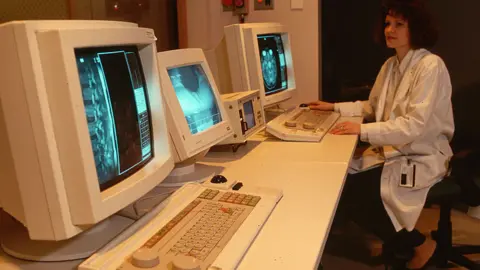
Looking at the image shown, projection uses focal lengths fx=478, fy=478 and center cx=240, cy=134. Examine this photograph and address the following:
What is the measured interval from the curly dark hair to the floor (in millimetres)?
1093

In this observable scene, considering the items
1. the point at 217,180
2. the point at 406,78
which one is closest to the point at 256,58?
the point at 406,78

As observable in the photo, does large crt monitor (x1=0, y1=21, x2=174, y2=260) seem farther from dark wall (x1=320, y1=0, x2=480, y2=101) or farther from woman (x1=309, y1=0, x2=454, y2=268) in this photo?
dark wall (x1=320, y1=0, x2=480, y2=101)

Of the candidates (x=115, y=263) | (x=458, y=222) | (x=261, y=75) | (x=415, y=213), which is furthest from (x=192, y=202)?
(x=458, y=222)

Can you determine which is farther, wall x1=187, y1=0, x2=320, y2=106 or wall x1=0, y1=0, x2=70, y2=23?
wall x1=187, y1=0, x2=320, y2=106

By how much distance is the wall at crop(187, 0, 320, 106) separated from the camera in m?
2.77

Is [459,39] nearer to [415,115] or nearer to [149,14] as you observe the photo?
[415,115]

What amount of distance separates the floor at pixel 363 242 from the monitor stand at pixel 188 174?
3.66 ft

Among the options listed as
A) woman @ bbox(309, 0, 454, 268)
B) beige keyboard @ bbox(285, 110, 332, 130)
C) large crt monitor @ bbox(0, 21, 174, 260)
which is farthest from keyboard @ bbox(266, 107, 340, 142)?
large crt monitor @ bbox(0, 21, 174, 260)

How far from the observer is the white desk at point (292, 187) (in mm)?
960

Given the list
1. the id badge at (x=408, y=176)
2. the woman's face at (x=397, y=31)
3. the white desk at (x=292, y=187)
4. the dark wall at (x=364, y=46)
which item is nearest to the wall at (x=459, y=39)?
the dark wall at (x=364, y=46)

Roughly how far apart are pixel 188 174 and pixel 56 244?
556mm

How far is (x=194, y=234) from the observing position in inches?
39.4

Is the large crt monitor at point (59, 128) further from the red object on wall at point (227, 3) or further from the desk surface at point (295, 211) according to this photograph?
the red object on wall at point (227, 3)

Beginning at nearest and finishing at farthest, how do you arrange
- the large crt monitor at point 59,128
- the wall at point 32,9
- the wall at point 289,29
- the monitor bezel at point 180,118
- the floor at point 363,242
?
the large crt monitor at point 59,128, the monitor bezel at point 180,118, the wall at point 32,9, the floor at point 363,242, the wall at point 289,29
